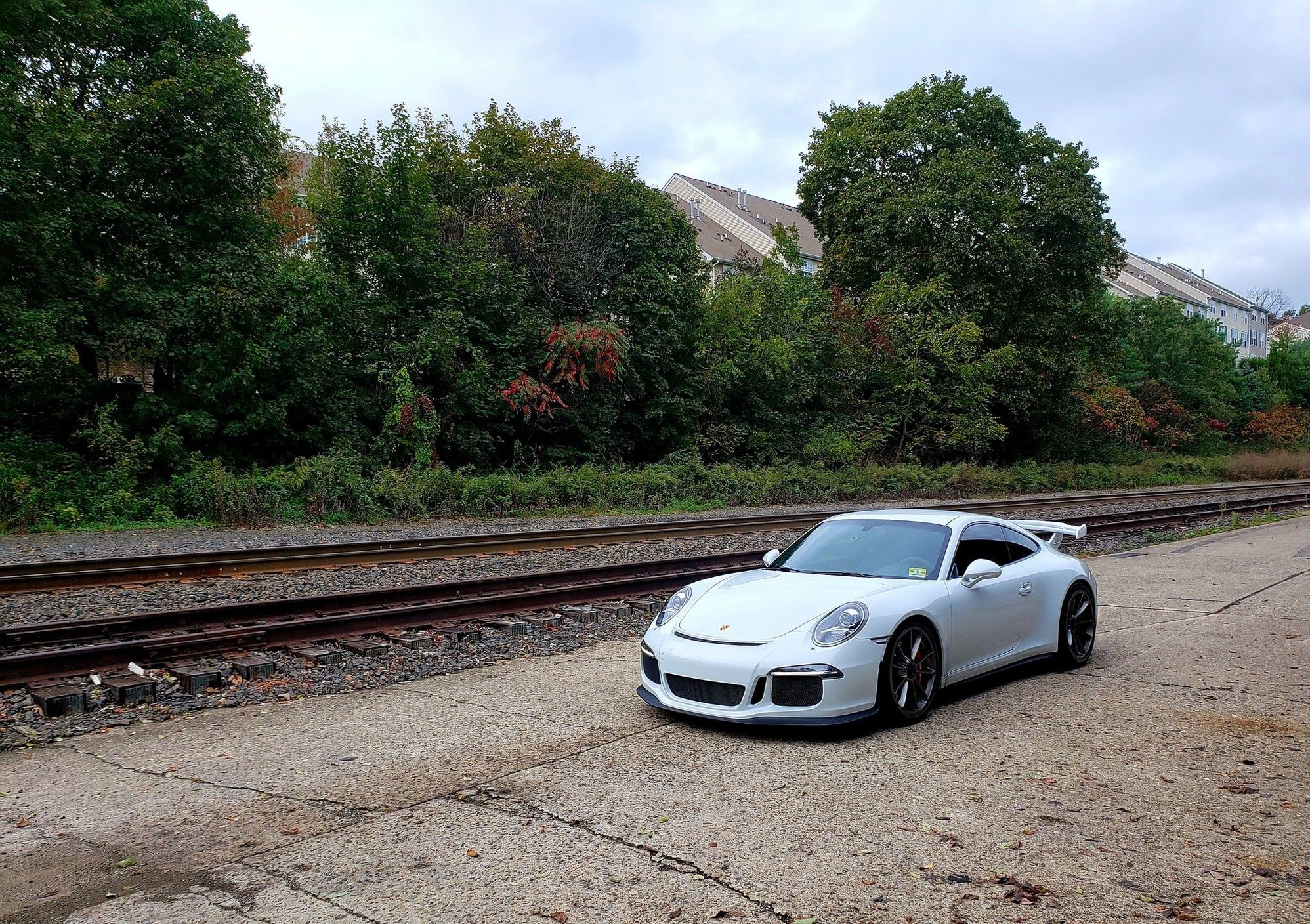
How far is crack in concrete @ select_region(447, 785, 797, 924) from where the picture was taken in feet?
11.1

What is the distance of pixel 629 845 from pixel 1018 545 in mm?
4453

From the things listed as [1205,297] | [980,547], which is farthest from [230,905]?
[1205,297]

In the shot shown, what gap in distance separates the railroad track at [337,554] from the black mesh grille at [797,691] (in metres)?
8.83

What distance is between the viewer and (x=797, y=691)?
5297mm

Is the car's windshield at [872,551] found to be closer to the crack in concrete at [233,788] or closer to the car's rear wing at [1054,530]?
the car's rear wing at [1054,530]

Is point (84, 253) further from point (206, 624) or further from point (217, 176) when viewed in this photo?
point (206, 624)

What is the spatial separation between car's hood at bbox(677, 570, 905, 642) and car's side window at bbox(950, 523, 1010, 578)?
669mm

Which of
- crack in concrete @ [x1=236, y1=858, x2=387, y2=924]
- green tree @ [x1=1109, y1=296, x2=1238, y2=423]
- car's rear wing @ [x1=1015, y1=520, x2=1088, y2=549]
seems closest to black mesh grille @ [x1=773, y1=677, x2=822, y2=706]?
crack in concrete @ [x1=236, y1=858, x2=387, y2=924]

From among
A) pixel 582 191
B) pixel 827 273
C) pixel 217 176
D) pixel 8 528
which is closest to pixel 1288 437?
pixel 827 273

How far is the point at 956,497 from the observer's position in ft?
109

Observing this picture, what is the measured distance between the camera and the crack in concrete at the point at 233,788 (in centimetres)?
438

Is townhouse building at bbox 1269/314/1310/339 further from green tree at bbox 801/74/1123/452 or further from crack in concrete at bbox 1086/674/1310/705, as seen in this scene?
crack in concrete at bbox 1086/674/1310/705

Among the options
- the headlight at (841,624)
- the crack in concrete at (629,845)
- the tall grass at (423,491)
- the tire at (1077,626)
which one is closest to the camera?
the crack in concrete at (629,845)

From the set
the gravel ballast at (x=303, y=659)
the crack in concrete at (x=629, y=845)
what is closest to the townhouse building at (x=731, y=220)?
the gravel ballast at (x=303, y=659)
